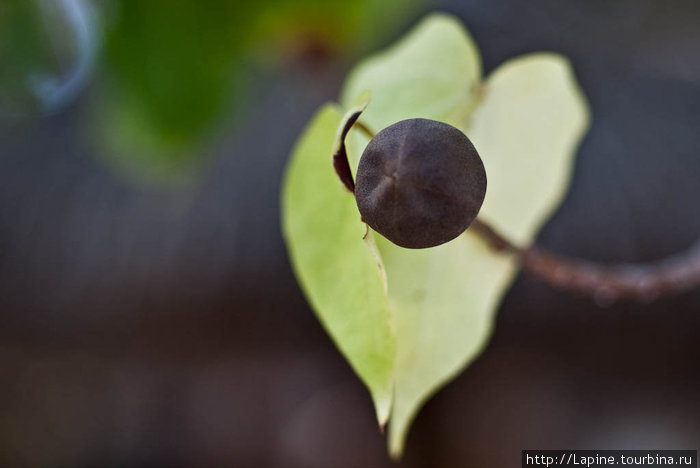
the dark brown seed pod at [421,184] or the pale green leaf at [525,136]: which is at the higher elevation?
the dark brown seed pod at [421,184]

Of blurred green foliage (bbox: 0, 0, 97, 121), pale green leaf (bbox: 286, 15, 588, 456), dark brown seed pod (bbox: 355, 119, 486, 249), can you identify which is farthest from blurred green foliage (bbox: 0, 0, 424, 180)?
dark brown seed pod (bbox: 355, 119, 486, 249)

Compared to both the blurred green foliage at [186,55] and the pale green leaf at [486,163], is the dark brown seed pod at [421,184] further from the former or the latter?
the blurred green foliage at [186,55]

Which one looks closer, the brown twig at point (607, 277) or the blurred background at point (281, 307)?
the brown twig at point (607, 277)

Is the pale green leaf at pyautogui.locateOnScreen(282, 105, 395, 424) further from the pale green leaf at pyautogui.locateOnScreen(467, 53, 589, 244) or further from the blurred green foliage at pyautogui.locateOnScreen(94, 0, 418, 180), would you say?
the blurred green foliage at pyautogui.locateOnScreen(94, 0, 418, 180)

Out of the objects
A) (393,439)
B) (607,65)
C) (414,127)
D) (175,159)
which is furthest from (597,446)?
(414,127)

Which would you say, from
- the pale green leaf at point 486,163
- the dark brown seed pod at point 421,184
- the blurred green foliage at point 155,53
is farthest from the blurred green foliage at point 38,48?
the dark brown seed pod at point 421,184

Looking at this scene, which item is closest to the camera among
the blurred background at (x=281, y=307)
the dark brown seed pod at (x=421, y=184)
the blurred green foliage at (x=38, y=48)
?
the dark brown seed pod at (x=421, y=184)

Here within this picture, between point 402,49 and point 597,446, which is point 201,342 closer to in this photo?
point 597,446
